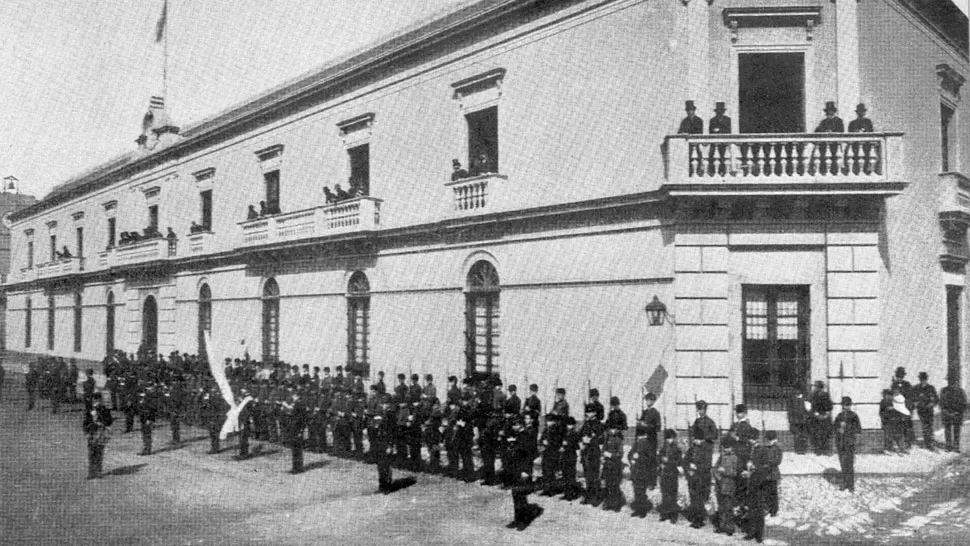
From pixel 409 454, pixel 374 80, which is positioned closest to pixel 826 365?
pixel 409 454

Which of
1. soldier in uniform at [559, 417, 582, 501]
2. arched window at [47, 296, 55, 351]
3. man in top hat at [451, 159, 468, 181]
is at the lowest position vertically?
soldier in uniform at [559, 417, 582, 501]

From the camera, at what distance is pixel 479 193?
16250 millimetres

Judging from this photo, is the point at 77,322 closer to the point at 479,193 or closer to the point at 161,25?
the point at 161,25

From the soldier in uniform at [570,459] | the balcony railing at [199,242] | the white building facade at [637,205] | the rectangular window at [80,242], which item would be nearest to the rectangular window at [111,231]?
the rectangular window at [80,242]

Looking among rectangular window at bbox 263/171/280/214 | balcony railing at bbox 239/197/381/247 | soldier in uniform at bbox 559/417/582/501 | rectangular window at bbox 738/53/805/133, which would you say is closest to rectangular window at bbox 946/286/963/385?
rectangular window at bbox 738/53/805/133

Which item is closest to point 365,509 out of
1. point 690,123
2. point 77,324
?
point 690,123

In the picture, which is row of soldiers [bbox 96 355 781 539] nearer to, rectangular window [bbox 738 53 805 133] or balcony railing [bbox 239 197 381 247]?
balcony railing [bbox 239 197 381 247]

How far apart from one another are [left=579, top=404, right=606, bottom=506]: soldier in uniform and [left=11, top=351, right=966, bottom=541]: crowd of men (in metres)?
0.02

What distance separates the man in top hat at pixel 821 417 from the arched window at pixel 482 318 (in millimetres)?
7054

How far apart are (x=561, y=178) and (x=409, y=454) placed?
633 centimetres

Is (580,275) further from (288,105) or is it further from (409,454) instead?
(288,105)

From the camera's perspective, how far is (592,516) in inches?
364

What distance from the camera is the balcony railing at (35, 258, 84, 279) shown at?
34969 millimetres

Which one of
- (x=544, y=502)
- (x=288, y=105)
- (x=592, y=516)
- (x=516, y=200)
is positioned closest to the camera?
(x=592, y=516)
